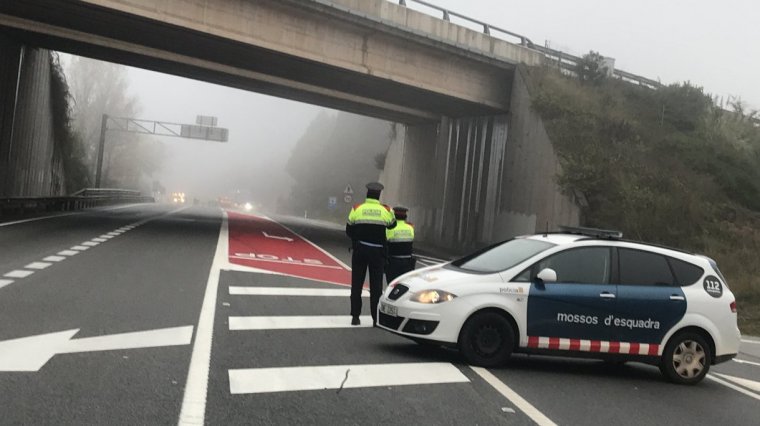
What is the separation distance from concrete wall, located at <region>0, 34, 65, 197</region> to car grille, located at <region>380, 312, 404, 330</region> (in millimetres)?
22944

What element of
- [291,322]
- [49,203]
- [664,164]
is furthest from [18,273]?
[49,203]

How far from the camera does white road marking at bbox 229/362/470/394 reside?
596 centimetres

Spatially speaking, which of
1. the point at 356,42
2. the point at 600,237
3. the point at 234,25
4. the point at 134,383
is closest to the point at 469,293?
the point at 600,237

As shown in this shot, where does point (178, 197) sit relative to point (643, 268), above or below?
below

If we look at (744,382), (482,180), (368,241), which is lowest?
(744,382)

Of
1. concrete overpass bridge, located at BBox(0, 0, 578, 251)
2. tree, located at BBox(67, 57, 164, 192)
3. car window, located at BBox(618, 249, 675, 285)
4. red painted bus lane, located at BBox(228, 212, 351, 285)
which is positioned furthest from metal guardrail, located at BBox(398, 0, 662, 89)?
tree, located at BBox(67, 57, 164, 192)

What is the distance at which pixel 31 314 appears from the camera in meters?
8.22

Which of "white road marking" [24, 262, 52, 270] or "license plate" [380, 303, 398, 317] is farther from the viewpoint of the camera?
"white road marking" [24, 262, 52, 270]

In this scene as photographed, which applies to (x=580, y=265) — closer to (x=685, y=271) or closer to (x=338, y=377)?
(x=685, y=271)

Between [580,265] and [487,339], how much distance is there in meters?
1.34

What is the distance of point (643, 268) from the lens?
787cm

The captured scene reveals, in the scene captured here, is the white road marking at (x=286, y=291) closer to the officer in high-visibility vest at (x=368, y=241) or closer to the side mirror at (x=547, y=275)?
the officer in high-visibility vest at (x=368, y=241)

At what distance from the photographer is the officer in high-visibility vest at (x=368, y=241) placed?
927 cm

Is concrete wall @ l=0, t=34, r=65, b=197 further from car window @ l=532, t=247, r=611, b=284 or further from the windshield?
car window @ l=532, t=247, r=611, b=284
